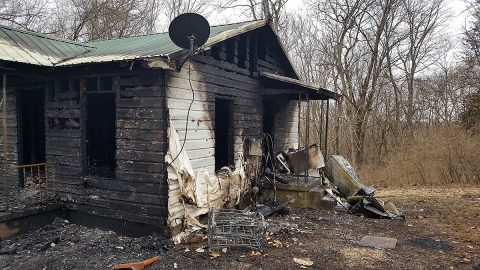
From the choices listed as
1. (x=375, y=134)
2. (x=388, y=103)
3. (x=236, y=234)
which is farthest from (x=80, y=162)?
(x=388, y=103)

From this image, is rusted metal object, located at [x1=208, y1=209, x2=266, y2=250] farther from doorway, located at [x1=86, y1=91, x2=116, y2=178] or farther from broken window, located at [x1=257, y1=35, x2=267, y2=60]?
broken window, located at [x1=257, y1=35, x2=267, y2=60]

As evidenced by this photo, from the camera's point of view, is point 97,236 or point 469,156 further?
point 469,156

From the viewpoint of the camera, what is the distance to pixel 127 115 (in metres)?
6.18

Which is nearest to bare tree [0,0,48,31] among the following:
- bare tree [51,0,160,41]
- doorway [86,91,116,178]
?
bare tree [51,0,160,41]

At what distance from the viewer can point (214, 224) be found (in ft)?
19.0

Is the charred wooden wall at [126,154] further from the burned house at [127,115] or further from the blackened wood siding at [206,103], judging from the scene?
the blackened wood siding at [206,103]

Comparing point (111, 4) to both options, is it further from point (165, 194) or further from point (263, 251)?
point (263, 251)

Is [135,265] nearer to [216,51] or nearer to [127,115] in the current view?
[127,115]

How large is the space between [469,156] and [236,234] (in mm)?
11339

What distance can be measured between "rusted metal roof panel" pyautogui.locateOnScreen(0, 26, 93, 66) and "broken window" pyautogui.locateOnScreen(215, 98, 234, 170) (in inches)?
134

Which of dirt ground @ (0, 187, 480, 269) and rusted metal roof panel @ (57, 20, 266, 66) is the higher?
rusted metal roof panel @ (57, 20, 266, 66)

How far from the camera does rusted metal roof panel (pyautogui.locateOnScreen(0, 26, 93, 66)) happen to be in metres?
6.05

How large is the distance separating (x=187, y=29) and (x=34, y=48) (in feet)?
10.9

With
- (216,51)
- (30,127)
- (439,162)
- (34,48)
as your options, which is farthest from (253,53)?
(439,162)
